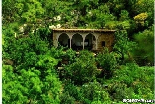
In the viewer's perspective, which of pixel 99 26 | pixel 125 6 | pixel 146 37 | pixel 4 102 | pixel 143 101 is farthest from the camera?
pixel 125 6

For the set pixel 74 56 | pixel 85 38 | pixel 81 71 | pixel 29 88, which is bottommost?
pixel 29 88

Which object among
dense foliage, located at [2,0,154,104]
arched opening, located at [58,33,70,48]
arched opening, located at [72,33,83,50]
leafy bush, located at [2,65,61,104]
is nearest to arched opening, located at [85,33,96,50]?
arched opening, located at [72,33,83,50]

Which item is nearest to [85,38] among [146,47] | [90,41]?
[90,41]

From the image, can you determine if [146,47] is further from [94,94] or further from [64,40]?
[94,94]

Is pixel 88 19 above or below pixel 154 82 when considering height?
above

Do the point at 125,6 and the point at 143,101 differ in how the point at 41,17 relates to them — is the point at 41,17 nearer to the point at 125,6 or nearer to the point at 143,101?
the point at 125,6

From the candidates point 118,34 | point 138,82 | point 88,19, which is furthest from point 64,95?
point 88,19

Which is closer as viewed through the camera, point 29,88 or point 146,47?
point 29,88
